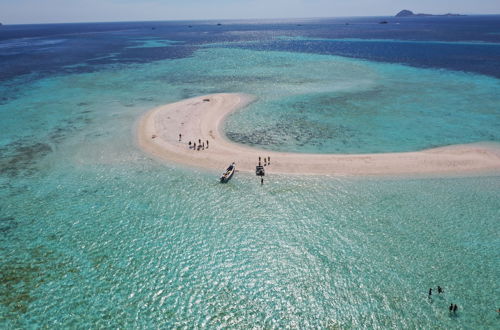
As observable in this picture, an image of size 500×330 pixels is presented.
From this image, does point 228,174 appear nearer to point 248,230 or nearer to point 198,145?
point 248,230

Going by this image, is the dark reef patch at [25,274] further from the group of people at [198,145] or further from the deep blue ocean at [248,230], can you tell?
the group of people at [198,145]

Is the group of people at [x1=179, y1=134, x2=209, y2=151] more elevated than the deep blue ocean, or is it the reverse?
the group of people at [x1=179, y1=134, x2=209, y2=151]

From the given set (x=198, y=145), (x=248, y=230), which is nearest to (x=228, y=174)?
(x=248, y=230)

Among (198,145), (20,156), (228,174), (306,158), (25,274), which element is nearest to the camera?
(25,274)

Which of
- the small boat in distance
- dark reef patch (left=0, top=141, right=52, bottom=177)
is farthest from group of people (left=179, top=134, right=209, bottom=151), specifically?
dark reef patch (left=0, top=141, right=52, bottom=177)

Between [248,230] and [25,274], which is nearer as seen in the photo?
Result: [25,274]

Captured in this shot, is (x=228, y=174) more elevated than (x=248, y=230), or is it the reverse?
(x=228, y=174)

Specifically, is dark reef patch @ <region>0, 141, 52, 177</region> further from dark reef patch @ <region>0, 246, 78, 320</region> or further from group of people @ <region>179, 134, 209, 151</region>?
group of people @ <region>179, 134, 209, 151</region>
